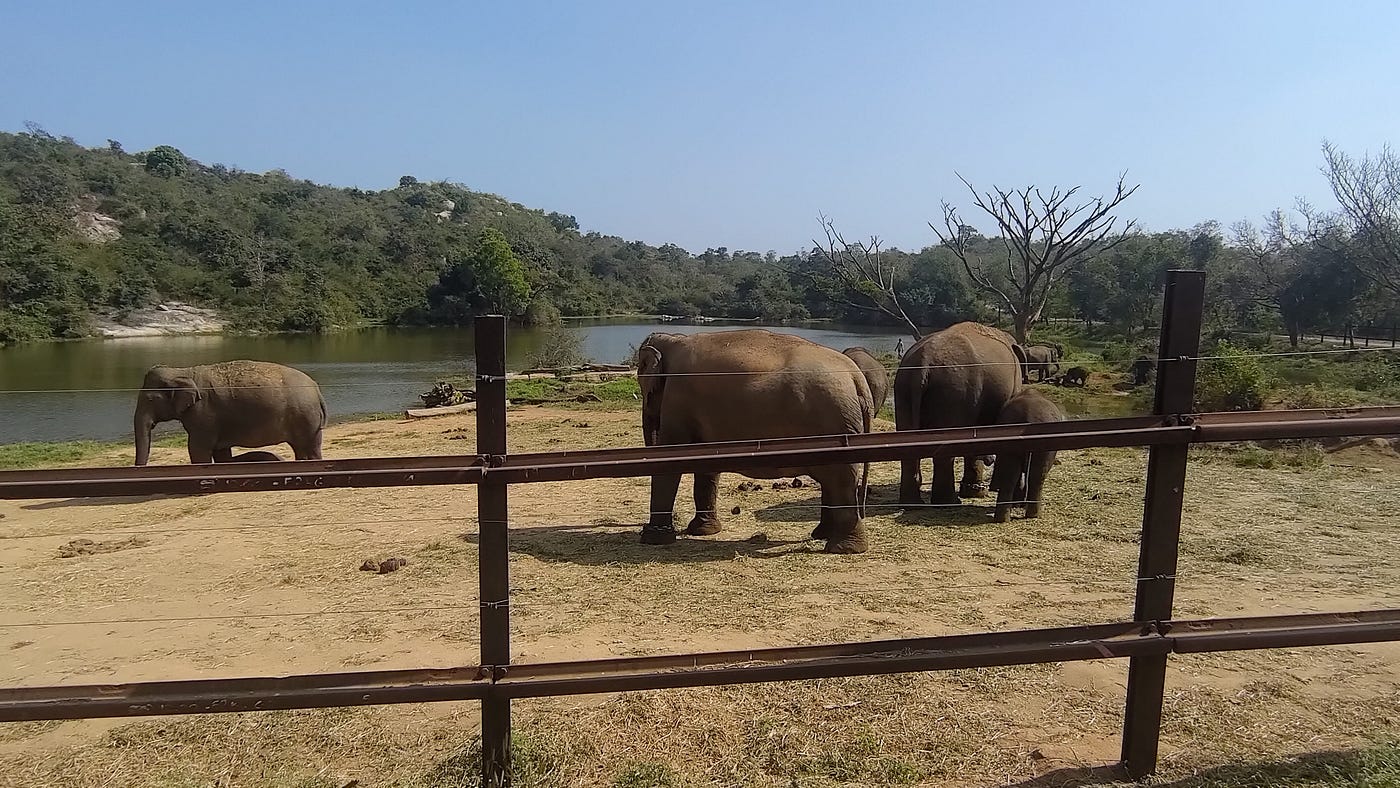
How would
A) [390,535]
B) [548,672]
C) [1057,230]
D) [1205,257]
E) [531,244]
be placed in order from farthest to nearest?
[531,244] → [1205,257] → [1057,230] → [390,535] → [548,672]

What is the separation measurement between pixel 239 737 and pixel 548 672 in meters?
1.59

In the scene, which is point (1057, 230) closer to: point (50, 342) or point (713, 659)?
point (713, 659)

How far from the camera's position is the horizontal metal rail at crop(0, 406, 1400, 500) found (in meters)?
2.69

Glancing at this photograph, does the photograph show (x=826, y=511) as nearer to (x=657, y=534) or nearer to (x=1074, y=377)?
(x=657, y=534)

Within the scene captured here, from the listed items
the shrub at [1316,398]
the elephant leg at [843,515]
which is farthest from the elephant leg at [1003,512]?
the shrub at [1316,398]

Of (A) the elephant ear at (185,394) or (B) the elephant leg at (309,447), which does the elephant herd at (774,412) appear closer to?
(B) the elephant leg at (309,447)

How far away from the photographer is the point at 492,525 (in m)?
2.84

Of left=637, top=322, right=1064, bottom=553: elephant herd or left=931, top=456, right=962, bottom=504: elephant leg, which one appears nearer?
left=637, top=322, right=1064, bottom=553: elephant herd

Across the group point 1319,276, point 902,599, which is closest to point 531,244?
point 1319,276

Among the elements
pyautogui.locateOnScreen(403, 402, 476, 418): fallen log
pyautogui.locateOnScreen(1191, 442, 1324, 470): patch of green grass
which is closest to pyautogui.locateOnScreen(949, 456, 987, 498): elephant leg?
pyautogui.locateOnScreen(1191, 442, 1324, 470): patch of green grass

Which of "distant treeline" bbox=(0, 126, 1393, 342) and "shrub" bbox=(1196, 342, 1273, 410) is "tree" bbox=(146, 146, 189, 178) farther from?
"shrub" bbox=(1196, 342, 1273, 410)

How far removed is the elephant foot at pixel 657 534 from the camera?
698cm

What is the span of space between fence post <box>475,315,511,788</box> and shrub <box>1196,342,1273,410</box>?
57.7ft

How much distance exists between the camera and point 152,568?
20.8ft
